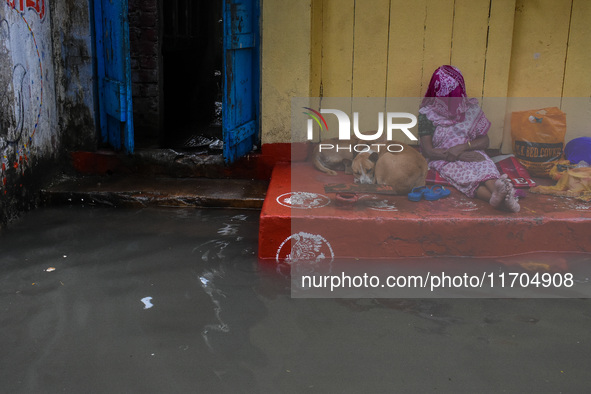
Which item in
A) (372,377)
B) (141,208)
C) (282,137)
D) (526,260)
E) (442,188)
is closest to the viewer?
(372,377)

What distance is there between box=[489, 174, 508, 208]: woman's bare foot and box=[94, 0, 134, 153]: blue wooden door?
3.01 metres

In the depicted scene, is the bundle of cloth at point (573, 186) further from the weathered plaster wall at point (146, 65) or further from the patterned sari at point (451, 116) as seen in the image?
the weathered plaster wall at point (146, 65)

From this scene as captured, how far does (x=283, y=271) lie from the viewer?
379 cm

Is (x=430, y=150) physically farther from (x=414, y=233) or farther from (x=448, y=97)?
(x=414, y=233)

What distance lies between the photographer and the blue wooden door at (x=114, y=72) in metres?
5.12

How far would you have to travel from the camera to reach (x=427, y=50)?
5141 millimetres

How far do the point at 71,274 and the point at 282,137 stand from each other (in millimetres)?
2269

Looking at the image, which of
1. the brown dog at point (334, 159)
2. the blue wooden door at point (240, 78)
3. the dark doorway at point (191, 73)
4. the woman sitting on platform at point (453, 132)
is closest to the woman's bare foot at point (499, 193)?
the woman sitting on platform at point (453, 132)

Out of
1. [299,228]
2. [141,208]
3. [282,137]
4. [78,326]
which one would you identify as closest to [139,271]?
[78,326]

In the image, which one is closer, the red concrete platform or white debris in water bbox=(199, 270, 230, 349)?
white debris in water bbox=(199, 270, 230, 349)

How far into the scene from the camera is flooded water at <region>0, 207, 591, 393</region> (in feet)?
8.59

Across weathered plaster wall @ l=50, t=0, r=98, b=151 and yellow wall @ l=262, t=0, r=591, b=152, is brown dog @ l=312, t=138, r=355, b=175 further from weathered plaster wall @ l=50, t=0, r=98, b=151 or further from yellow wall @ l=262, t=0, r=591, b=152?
weathered plaster wall @ l=50, t=0, r=98, b=151

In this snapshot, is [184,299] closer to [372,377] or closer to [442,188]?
[372,377]

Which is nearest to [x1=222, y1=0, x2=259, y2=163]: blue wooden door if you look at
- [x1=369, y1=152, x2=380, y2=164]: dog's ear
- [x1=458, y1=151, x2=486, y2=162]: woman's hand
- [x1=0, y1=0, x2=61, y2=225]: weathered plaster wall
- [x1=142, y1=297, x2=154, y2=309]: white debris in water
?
[x1=369, y1=152, x2=380, y2=164]: dog's ear
